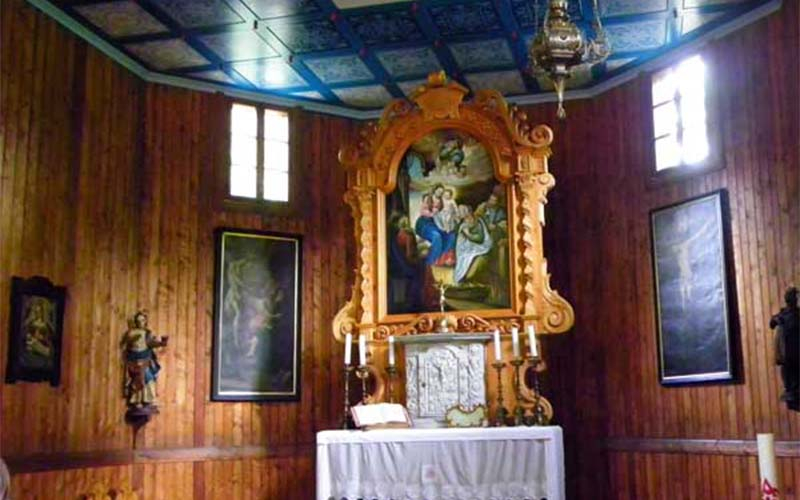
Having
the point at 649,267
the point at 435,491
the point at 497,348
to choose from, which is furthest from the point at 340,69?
the point at 435,491

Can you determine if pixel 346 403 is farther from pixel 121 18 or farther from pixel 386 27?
pixel 121 18

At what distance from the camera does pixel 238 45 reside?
8914 mm

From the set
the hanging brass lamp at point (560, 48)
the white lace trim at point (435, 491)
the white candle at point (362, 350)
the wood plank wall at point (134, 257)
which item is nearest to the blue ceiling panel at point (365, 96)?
the wood plank wall at point (134, 257)

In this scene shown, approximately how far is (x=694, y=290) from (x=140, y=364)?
5.25 meters

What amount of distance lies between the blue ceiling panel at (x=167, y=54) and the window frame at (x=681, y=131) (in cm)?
454

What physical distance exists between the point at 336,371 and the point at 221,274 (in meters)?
1.67

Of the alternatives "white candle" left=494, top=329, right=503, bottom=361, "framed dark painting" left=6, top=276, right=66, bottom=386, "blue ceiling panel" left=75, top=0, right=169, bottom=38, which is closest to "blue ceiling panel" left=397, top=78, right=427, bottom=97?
"blue ceiling panel" left=75, top=0, right=169, bottom=38

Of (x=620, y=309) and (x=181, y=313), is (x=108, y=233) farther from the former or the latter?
(x=620, y=309)

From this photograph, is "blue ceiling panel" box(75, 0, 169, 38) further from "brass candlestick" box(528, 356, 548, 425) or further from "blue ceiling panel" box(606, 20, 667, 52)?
"brass candlestick" box(528, 356, 548, 425)

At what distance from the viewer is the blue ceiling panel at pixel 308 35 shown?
8422 mm

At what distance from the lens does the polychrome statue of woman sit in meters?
8.69

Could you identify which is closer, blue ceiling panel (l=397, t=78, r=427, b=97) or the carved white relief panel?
the carved white relief panel

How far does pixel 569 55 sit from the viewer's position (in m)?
4.86

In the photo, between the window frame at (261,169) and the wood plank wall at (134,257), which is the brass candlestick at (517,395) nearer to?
the wood plank wall at (134,257)
